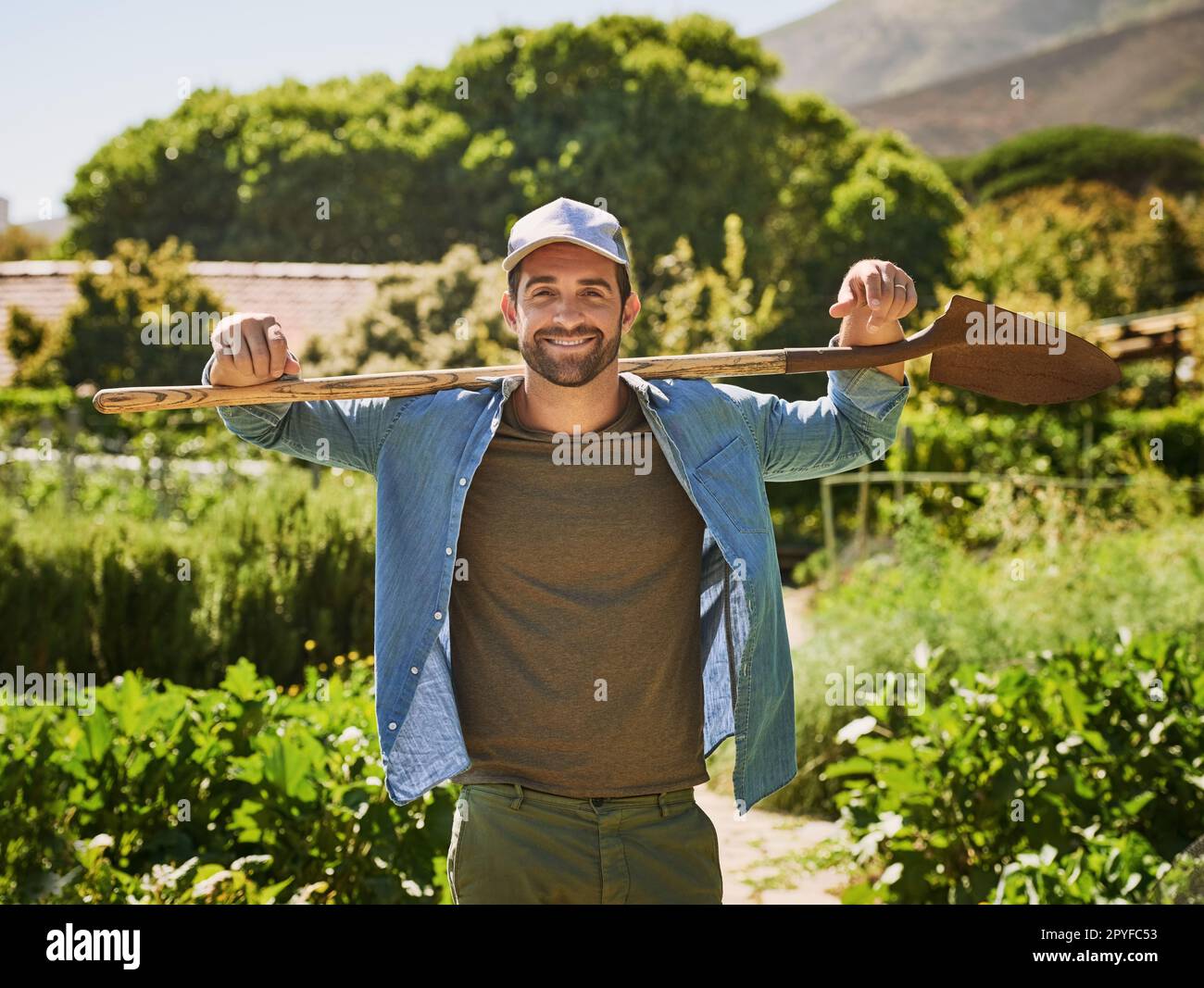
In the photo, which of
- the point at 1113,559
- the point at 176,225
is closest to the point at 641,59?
the point at 176,225

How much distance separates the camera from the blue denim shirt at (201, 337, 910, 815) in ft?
8.36

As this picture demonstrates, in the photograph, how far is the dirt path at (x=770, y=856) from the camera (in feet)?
17.3

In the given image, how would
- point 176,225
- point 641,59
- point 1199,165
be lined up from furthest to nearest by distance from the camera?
point 1199,165 → point 176,225 → point 641,59

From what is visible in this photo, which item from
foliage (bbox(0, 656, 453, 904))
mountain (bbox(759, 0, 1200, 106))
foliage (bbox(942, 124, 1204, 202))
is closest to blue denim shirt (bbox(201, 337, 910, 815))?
foliage (bbox(0, 656, 453, 904))

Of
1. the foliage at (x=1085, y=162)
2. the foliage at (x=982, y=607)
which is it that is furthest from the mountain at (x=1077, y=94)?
the foliage at (x=982, y=607)

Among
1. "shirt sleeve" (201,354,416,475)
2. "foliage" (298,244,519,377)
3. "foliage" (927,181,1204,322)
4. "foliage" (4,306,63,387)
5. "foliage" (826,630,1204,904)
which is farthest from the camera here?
"foliage" (927,181,1204,322)

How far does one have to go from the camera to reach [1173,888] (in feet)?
11.2

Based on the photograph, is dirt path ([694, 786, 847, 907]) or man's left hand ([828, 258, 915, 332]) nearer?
man's left hand ([828, 258, 915, 332])

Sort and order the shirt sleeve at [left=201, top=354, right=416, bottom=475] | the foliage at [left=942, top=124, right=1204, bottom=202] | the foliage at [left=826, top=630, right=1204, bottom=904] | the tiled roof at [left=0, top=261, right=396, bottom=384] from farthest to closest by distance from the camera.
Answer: the foliage at [left=942, top=124, right=1204, bottom=202] < the tiled roof at [left=0, top=261, right=396, bottom=384] < the foliage at [left=826, top=630, right=1204, bottom=904] < the shirt sleeve at [left=201, top=354, right=416, bottom=475]

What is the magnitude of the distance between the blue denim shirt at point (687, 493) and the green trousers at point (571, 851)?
0.13 m

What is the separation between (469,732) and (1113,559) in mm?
6432

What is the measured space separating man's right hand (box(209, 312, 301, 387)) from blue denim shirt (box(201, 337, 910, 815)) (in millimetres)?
57

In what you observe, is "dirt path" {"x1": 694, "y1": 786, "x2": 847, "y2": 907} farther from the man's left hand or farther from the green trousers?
the man's left hand

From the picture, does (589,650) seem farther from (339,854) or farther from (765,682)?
(339,854)
